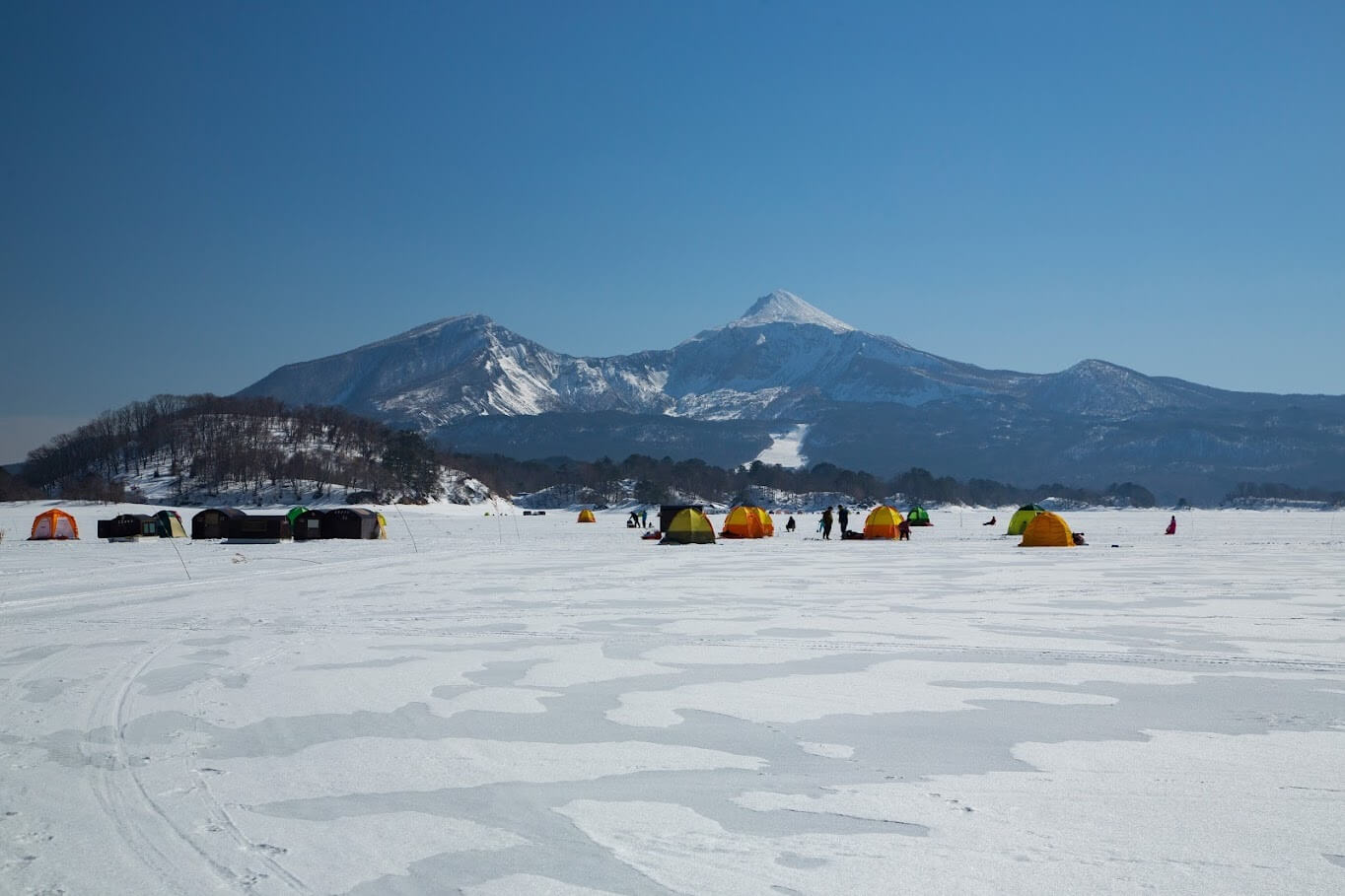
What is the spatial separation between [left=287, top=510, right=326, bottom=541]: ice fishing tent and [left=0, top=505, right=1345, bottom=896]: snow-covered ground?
2783 cm

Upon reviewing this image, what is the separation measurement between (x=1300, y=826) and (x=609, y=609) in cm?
1153

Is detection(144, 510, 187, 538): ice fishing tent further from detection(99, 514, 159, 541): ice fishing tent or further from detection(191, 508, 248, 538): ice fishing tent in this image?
detection(191, 508, 248, 538): ice fishing tent

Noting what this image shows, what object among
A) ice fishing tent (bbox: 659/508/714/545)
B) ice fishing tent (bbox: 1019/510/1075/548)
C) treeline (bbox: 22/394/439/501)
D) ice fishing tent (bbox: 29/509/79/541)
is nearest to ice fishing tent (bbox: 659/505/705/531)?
ice fishing tent (bbox: 659/508/714/545)

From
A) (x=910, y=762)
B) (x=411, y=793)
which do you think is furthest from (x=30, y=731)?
A: (x=910, y=762)

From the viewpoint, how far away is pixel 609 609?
1567 centimetres

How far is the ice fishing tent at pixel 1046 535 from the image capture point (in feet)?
113

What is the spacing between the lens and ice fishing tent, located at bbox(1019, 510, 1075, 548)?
3459 centimetres

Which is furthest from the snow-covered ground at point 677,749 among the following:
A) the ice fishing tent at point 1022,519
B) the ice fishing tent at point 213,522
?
the ice fishing tent at point 213,522

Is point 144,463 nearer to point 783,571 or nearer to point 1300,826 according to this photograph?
point 783,571

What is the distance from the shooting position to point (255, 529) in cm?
4172

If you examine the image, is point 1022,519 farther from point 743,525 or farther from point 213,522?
point 213,522

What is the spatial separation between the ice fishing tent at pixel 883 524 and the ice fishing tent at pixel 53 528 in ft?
122

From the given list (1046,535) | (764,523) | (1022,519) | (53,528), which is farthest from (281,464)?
(1046,535)

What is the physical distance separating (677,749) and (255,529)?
39582mm
